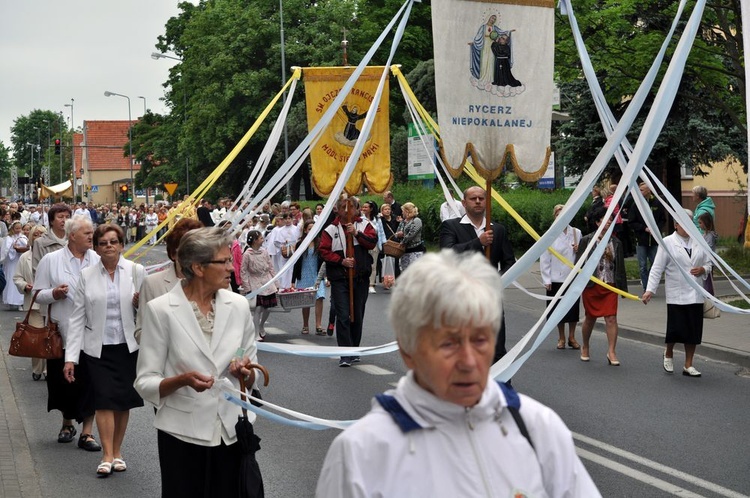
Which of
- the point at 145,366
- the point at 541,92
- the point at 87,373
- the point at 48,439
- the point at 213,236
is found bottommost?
the point at 48,439

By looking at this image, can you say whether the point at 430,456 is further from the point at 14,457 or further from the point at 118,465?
the point at 14,457

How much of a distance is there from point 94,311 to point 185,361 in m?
2.49

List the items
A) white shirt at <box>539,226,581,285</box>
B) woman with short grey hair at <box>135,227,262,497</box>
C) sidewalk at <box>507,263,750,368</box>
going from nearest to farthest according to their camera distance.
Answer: woman with short grey hair at <box>135,227,262,497</box> < sidewalk at <box>507,263,750,368</box> < white shirt at <box>539,226,581,285</box>

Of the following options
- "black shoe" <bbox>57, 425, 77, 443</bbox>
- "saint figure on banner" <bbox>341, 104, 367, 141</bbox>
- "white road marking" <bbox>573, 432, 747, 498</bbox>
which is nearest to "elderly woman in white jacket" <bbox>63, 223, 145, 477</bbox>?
"black shoe" <bbox>57, 425, 77, 443</bbox>

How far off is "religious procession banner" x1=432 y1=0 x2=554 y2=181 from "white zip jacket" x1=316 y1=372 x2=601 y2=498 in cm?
729

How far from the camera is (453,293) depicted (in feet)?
8.18

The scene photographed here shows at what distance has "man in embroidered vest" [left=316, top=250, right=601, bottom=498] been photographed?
2496mm

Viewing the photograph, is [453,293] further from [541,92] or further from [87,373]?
[541,92]

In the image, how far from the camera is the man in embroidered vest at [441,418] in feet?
8.19

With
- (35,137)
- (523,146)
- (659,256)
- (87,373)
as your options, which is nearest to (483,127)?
(523,146)

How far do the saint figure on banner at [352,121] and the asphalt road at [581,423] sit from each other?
303cm

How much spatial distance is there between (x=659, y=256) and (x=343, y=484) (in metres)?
9.88

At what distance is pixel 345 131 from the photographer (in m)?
14.8

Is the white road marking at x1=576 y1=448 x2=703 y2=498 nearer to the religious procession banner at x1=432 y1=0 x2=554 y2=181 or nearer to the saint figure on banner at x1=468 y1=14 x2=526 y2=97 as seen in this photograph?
the religious procession banner at x1=432 y1=0 x2=554 y2=181
